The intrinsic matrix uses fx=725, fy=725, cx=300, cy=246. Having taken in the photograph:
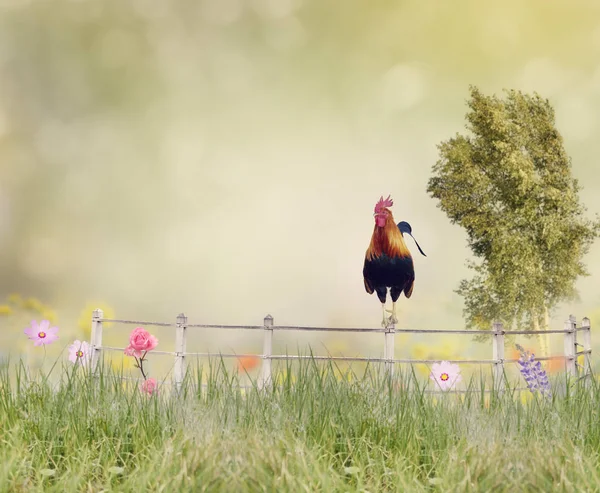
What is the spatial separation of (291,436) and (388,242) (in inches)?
273

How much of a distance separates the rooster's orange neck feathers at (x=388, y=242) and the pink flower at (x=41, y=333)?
19.0 ft

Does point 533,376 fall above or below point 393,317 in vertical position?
below

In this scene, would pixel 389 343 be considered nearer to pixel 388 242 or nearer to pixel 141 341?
pixel 388 242

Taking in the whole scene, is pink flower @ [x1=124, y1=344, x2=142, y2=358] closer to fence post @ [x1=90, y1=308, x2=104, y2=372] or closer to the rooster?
the rooster

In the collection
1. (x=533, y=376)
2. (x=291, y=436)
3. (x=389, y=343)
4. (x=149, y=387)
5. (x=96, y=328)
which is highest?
(x=96, y=328)

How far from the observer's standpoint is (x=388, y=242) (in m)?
10.4

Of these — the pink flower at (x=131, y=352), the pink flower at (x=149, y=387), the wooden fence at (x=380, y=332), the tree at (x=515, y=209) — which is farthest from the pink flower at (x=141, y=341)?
the tree at (x=515, y=209)

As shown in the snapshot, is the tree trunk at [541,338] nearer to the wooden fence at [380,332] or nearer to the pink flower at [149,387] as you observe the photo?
the wooden fence at [380,332]

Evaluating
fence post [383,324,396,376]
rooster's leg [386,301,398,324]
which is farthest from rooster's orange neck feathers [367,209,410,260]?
fence post [383,324,396,376]

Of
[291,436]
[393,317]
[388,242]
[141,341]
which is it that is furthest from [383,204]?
[291,436]

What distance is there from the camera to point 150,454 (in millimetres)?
3604

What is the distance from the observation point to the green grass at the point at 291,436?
337 cm

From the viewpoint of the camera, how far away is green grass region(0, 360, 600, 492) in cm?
337

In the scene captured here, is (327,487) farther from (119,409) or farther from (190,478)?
(119,409)
